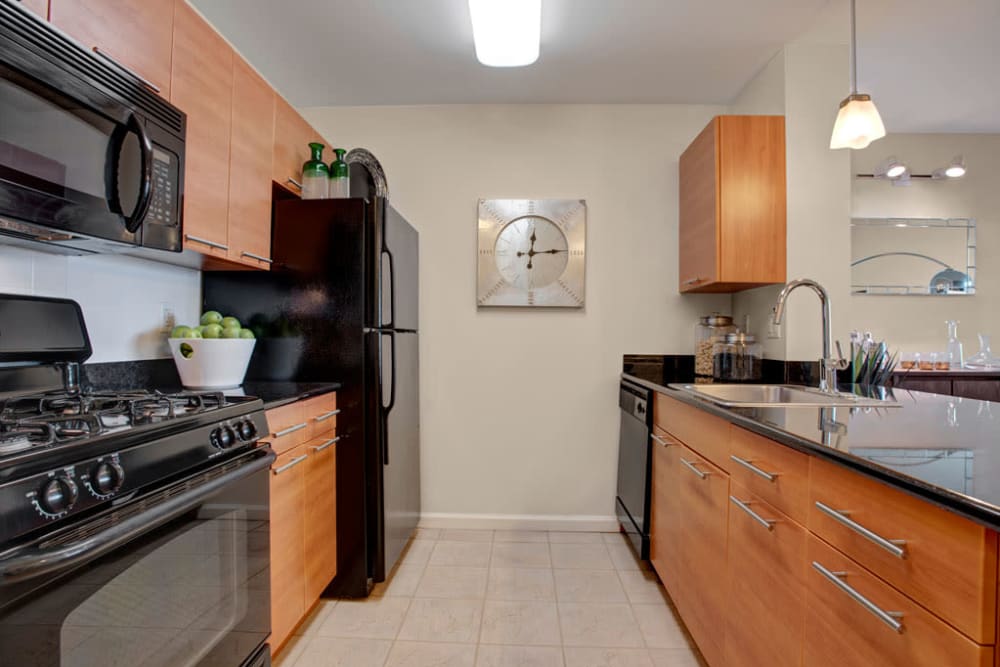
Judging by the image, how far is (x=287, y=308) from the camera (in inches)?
81.9

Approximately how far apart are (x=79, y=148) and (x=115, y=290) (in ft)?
2.29

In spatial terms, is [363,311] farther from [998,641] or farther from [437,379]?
[998,641]

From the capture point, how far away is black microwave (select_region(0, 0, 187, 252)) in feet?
3.41

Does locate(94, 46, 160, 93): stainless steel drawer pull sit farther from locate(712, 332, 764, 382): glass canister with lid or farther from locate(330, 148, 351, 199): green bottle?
locate(712, 332, 764, 382): glass canister with lid

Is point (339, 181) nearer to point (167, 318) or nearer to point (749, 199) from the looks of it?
point (167, 318)

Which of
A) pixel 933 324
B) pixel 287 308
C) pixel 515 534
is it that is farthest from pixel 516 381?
pixel 933 324

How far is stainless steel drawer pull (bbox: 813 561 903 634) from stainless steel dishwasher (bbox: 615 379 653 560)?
1.33m

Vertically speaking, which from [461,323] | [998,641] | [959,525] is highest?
[461,323]

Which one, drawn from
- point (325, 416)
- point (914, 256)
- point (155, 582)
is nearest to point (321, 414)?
point (325, 416)

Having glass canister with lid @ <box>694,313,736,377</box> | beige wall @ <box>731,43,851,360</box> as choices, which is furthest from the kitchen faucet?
glass canister with lid @ <box>694,313,736,377</box>

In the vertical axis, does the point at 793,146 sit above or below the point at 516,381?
above

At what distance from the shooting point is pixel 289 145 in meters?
2.20

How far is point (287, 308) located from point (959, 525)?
2.08m

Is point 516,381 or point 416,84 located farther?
point 516,381
